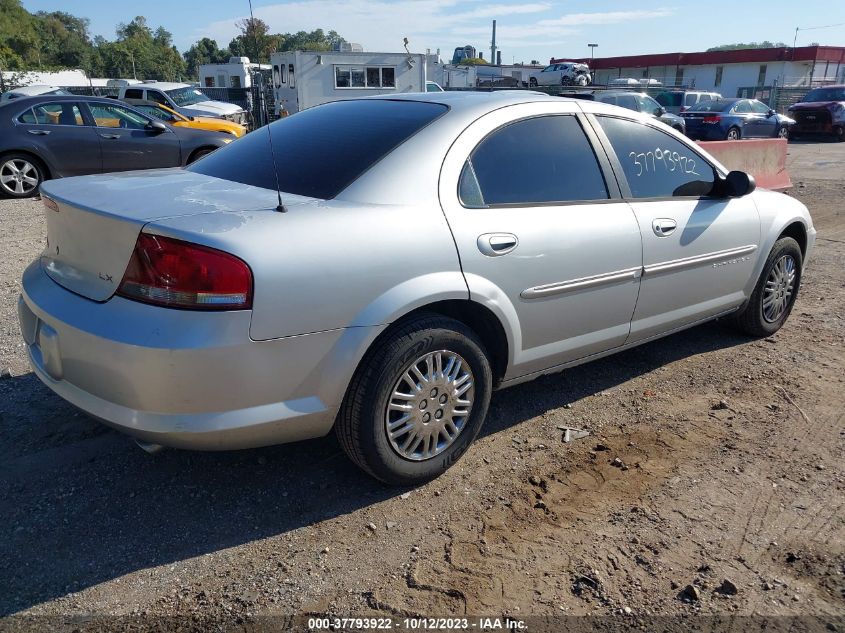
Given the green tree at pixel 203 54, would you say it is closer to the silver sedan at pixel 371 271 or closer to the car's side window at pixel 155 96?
the car's side window at pixel 155 96

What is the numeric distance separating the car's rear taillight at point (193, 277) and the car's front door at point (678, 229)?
233 centimetres

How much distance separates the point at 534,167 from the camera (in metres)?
3.59

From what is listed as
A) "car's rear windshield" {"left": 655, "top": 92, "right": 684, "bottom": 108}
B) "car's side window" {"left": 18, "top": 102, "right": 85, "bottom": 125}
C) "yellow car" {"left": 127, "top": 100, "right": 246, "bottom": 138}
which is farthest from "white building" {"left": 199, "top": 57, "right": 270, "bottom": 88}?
"car's side window" {"left": 18, "top": 102, "right": 85, "bottom": 125}

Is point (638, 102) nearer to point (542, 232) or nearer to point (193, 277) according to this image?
point (542, 232)

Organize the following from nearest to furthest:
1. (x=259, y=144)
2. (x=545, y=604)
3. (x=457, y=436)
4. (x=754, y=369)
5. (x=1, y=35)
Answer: (x=545, y=604) < (x=457, y=436) < (x=259, y=144) < (x=754, y=369) < (x=1, y=35)

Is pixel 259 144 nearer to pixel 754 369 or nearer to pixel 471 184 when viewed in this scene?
pixel 471 184

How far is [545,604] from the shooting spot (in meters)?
2.53

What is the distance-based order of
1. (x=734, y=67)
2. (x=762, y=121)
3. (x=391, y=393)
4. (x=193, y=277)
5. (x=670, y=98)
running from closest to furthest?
(x=193, y=277) → (x=391, y=393) → (x=762, y=121) → (x=670, y=98) → (x=734, y=67)

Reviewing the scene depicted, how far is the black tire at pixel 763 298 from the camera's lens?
4949mm

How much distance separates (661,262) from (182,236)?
2.66 m

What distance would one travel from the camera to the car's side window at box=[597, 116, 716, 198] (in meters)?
4.03

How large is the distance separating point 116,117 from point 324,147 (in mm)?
9079

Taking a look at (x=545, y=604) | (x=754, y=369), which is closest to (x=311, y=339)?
(x=545, y=604)

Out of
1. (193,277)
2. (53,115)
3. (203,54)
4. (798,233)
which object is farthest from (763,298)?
(203,54)
